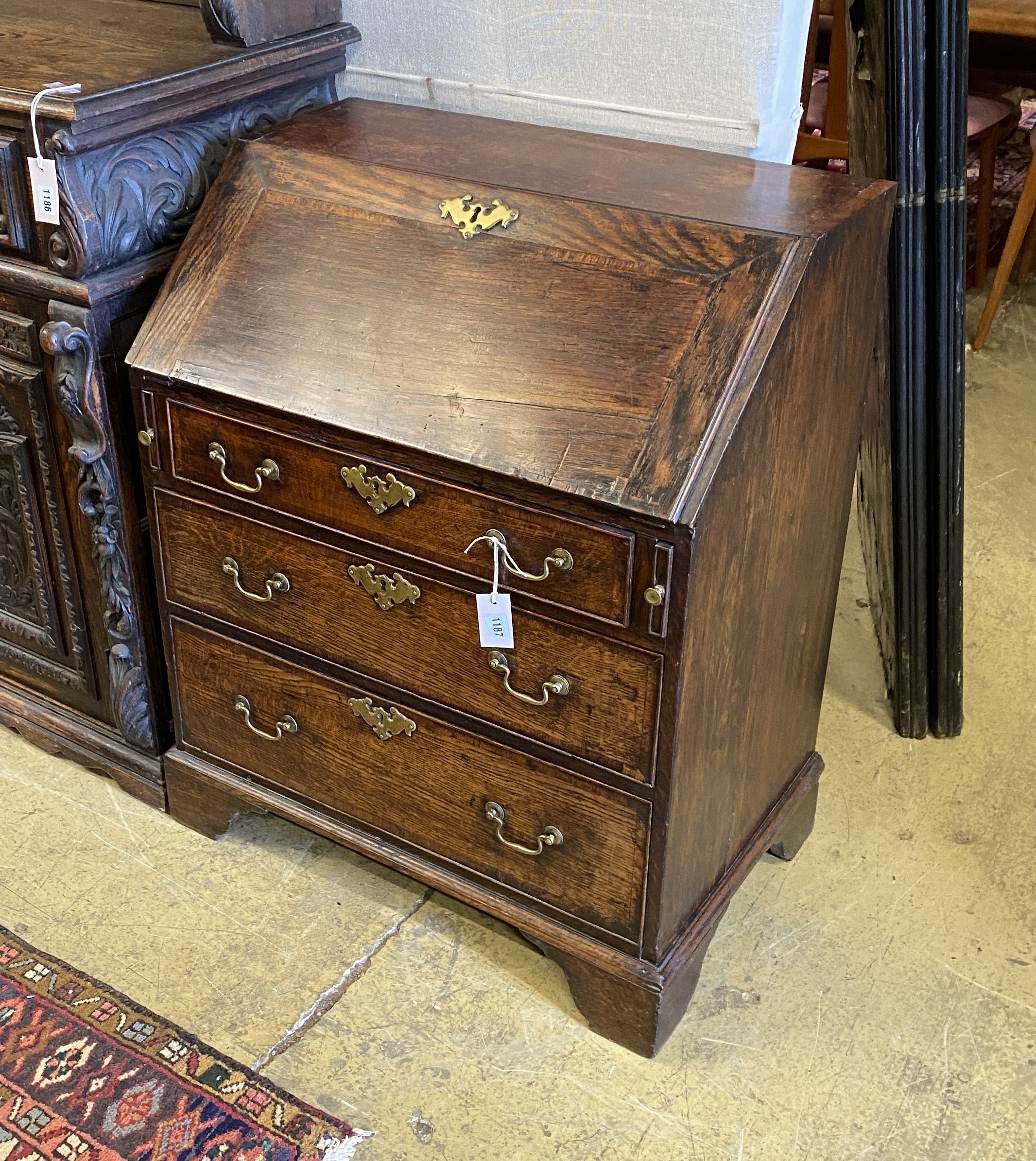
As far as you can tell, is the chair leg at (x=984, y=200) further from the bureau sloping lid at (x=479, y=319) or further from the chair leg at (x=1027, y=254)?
the bureau sloping lid at (x=479, y=319)

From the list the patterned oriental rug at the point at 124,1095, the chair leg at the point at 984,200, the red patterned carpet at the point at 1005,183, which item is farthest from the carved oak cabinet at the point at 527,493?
the red patterned carpet at the point at 1005,183

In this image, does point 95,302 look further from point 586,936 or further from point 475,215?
point 586,936

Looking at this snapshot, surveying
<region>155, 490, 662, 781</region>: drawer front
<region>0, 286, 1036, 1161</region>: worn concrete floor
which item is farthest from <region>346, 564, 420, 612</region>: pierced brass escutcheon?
<region>0, 286, 1036, 1161</region>: worn concrete floor

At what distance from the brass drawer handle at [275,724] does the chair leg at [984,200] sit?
293 centimetres

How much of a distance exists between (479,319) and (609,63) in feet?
1.90

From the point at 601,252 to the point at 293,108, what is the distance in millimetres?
694

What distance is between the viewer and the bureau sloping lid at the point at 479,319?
1.40 metres

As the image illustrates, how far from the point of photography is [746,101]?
1788mm

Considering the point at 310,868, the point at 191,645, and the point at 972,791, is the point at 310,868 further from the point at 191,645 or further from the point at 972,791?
the point at 972,791

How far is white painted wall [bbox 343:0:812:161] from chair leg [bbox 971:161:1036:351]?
6.87ft

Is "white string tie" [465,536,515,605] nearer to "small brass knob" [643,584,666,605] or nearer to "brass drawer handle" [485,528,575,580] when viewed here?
"brass drawer handle" [485,528,575,580]

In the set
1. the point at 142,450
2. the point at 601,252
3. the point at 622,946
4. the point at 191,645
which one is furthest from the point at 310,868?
Result: the point at 601,252

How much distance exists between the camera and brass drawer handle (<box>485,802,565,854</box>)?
167cm

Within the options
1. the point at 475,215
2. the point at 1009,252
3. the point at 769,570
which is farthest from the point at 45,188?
the point at 1009,252
